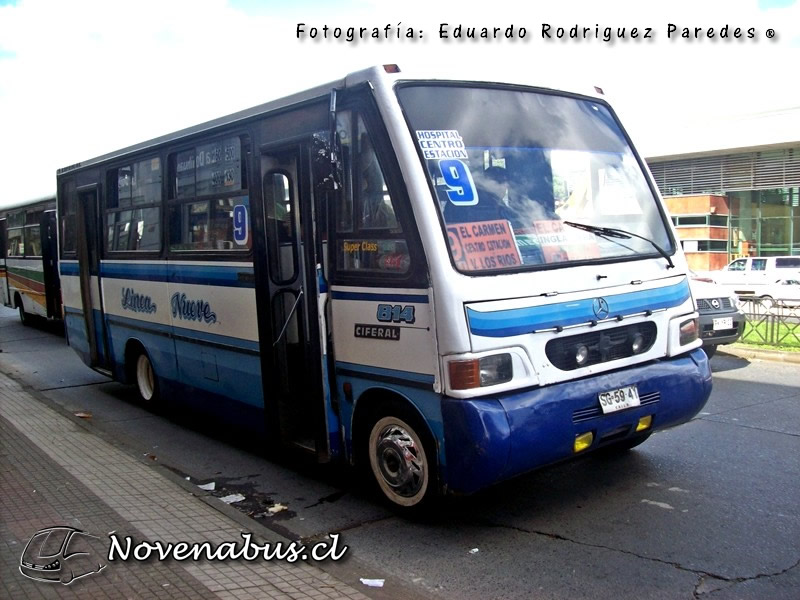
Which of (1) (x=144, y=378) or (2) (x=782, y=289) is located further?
(2) (x=782, y=289)

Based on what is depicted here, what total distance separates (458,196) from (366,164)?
68cm

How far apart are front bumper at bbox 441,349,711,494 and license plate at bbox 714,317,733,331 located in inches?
228

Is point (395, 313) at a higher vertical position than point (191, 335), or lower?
higher

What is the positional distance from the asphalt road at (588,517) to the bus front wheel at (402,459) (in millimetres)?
221

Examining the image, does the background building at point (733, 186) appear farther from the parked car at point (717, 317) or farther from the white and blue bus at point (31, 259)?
the white and blue bus at point (31, 259)

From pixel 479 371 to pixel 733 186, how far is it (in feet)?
97.8

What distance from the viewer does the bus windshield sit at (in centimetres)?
502

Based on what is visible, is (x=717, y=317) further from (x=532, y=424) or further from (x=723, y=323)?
(x=532, y=424)

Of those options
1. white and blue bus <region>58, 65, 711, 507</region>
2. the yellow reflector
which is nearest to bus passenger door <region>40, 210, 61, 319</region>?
white and blue bus <region>58, 65, 711, 507</region>

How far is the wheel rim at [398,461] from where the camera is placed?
5.15 m

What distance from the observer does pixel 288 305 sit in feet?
21.1

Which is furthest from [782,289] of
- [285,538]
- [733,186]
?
[285,538]

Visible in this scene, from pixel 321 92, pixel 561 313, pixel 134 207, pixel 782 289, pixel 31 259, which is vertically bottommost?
pixel 782 289

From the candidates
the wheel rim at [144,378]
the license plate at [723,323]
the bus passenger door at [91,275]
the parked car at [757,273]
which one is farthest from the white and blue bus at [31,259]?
the parked car at [757,273]
